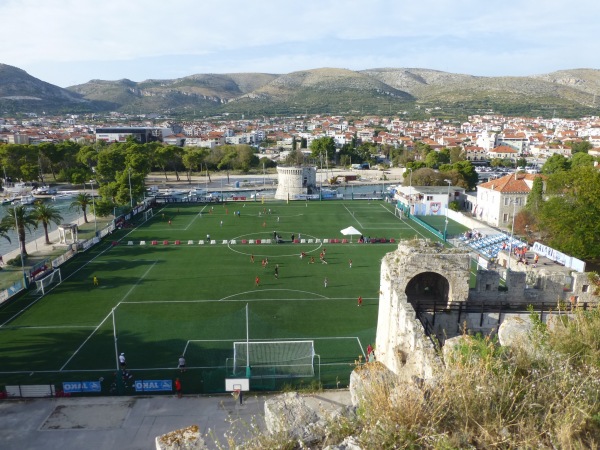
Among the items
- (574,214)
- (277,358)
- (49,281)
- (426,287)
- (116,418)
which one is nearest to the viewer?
(116,418)

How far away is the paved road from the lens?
56.1 ft

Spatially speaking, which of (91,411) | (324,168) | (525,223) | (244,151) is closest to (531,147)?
(324,168)

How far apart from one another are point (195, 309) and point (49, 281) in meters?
13.4

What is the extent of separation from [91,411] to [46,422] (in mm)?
1658

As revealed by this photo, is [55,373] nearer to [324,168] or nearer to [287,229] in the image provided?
[287,229]

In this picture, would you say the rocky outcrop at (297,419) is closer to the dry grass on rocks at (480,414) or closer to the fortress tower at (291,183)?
the dry grass on rocks at (480,414)

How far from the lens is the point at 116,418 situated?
18562mm

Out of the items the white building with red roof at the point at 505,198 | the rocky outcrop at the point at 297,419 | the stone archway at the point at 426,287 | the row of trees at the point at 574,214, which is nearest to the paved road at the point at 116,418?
the stone archway at the point at 426,287

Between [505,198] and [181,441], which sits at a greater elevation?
[181,441]

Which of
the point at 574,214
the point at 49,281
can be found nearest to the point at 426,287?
the point at 574,214

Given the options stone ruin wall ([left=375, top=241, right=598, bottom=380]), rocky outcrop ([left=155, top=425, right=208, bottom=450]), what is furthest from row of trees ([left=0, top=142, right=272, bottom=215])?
rocky outcrop ([left=155, top=425, right=208, bottom=450])

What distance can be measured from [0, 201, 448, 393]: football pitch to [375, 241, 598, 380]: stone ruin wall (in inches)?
214

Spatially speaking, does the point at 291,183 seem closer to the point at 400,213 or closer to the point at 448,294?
the point at 400,213

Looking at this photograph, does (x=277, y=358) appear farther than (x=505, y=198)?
No
